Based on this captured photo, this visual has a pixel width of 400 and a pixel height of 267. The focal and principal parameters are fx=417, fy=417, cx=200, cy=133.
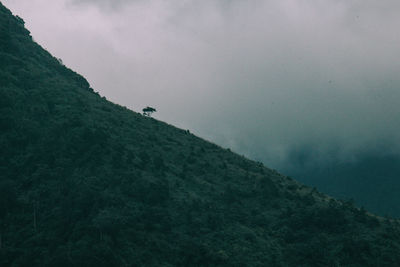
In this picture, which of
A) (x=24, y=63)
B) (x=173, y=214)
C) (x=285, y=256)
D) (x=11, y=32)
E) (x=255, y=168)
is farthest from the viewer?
(x=11, y=32)

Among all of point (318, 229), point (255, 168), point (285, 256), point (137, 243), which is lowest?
point (137, 243)

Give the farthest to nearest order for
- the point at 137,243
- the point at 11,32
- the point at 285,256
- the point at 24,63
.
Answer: the point at 11,32 → the point at 24,63 → the point at 285,256 → the point at 137,243

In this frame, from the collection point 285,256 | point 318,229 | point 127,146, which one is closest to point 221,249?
point 285,256

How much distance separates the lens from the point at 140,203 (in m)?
59.8

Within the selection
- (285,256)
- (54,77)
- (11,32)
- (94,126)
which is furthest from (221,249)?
(11,32)

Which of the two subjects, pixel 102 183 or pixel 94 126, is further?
pixel 94 126

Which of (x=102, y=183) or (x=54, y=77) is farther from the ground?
(x=54, y=77)

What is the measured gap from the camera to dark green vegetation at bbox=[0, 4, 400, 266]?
49719 mm

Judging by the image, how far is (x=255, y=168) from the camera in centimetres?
8444

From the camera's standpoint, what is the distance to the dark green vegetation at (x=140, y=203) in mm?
49719

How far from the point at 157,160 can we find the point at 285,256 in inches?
1124

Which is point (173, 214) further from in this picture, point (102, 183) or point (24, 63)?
point (24, 63)

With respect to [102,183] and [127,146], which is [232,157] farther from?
[102,183]

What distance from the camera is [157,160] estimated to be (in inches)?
2869
